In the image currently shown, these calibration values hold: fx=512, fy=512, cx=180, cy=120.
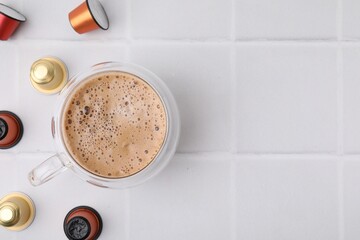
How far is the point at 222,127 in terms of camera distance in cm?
70

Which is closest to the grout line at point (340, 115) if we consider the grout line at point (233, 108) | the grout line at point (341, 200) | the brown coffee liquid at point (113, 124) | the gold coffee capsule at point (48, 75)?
the grout line at point (341, 200)

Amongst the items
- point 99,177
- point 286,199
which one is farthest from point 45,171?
point 286,199

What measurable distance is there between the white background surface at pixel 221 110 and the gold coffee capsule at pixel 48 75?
1 centimetres

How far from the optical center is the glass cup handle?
25.3 inches

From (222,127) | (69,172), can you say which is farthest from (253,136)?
(69,172)

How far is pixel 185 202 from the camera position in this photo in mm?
708

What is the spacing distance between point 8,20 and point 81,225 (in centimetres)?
28

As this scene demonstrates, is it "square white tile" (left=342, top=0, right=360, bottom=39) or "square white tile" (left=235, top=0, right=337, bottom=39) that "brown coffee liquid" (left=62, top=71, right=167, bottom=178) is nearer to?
"square white tile" (left=235, top=0, right=337, bottom=39)

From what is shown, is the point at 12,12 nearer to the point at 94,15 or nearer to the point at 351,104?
the point at 94,15

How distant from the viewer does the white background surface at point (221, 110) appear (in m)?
0.70

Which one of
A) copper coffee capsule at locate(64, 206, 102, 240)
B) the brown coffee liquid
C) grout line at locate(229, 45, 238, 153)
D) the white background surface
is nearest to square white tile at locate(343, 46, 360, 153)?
the white background surface

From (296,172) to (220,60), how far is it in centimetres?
19

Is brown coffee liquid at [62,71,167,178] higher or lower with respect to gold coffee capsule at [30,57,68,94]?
lower

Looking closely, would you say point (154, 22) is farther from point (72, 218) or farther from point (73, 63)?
point (72, 218)
